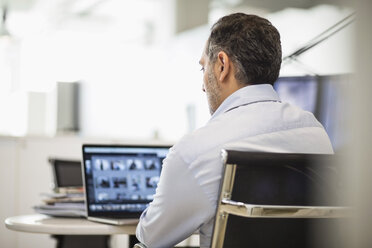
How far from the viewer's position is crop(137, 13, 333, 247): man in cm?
119

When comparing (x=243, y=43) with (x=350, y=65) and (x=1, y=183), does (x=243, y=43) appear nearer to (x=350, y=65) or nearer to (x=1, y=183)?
(x=350, y=65)

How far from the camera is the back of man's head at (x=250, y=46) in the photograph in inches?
53.8

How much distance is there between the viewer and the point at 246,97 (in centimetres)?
135

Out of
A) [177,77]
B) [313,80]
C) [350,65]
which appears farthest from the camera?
[177,77]

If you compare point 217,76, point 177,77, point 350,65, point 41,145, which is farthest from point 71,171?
point 177,77

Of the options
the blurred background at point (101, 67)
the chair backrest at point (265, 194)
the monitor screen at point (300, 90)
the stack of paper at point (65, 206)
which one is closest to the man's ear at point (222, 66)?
the chair backrest at point (265, 194)

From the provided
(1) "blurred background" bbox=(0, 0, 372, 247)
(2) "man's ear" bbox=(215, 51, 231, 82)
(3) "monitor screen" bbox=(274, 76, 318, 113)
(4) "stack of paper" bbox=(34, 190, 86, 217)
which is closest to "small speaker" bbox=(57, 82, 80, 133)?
(1) "blurred background" bbox=(0, 0, 372, 247)

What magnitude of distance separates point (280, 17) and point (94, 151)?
6.74 ft

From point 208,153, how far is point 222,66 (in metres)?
0.31

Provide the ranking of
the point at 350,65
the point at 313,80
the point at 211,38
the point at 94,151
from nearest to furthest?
1. the point at 350,65
2. the point at 211,38
3. the point at 94,151
4. the point at 313,80

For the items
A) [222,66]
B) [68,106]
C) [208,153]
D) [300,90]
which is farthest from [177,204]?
[68,106]

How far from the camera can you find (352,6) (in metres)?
0.46

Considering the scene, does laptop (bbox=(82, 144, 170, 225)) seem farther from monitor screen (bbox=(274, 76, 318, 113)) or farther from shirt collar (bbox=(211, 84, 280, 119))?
monitor screen (bbox=(274, 76, 318, 113))

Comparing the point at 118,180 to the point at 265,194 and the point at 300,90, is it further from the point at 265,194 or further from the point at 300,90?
the point at 300,90
